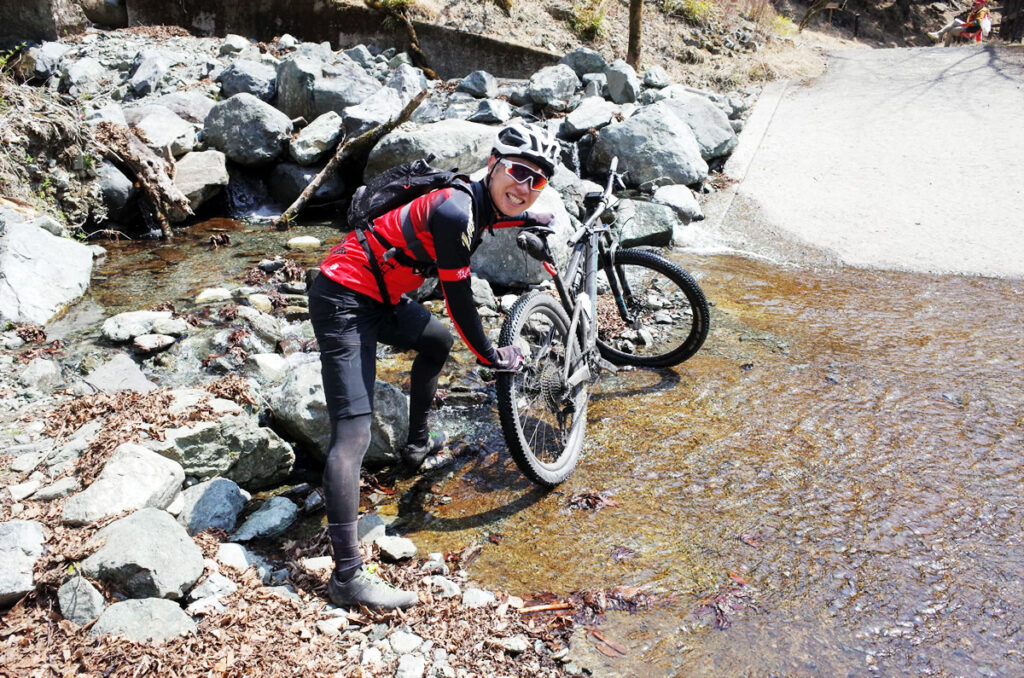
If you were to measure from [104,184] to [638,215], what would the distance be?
7.30 metres

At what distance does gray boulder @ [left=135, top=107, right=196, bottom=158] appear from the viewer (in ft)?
32.9

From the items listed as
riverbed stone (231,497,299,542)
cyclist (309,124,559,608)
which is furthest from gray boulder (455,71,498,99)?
riverbed stone (231,497,299,542)

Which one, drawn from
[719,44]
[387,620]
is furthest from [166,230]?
[719,44]

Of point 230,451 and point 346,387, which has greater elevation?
point 346,387

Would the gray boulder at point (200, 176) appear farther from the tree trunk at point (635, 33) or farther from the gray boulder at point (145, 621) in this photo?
the tree trunk at point (635, 33)

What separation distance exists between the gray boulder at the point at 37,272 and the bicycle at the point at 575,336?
198 inches

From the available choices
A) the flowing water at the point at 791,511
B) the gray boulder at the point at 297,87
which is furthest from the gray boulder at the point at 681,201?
the gray boulder at the point at 297,87

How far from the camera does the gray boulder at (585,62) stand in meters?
12.8

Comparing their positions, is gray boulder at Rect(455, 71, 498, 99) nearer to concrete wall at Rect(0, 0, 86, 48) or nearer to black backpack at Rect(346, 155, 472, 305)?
concrete wall at Rect(0, 0, 86, 48)

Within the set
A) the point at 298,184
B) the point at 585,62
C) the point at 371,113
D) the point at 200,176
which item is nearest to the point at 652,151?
the point at 585,62

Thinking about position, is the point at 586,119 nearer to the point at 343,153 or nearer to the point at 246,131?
the point at 343,153

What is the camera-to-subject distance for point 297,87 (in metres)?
11.4

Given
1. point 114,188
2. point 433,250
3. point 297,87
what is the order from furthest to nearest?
point 297,87
point 114,188
point 433,250

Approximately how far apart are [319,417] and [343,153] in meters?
6.66
